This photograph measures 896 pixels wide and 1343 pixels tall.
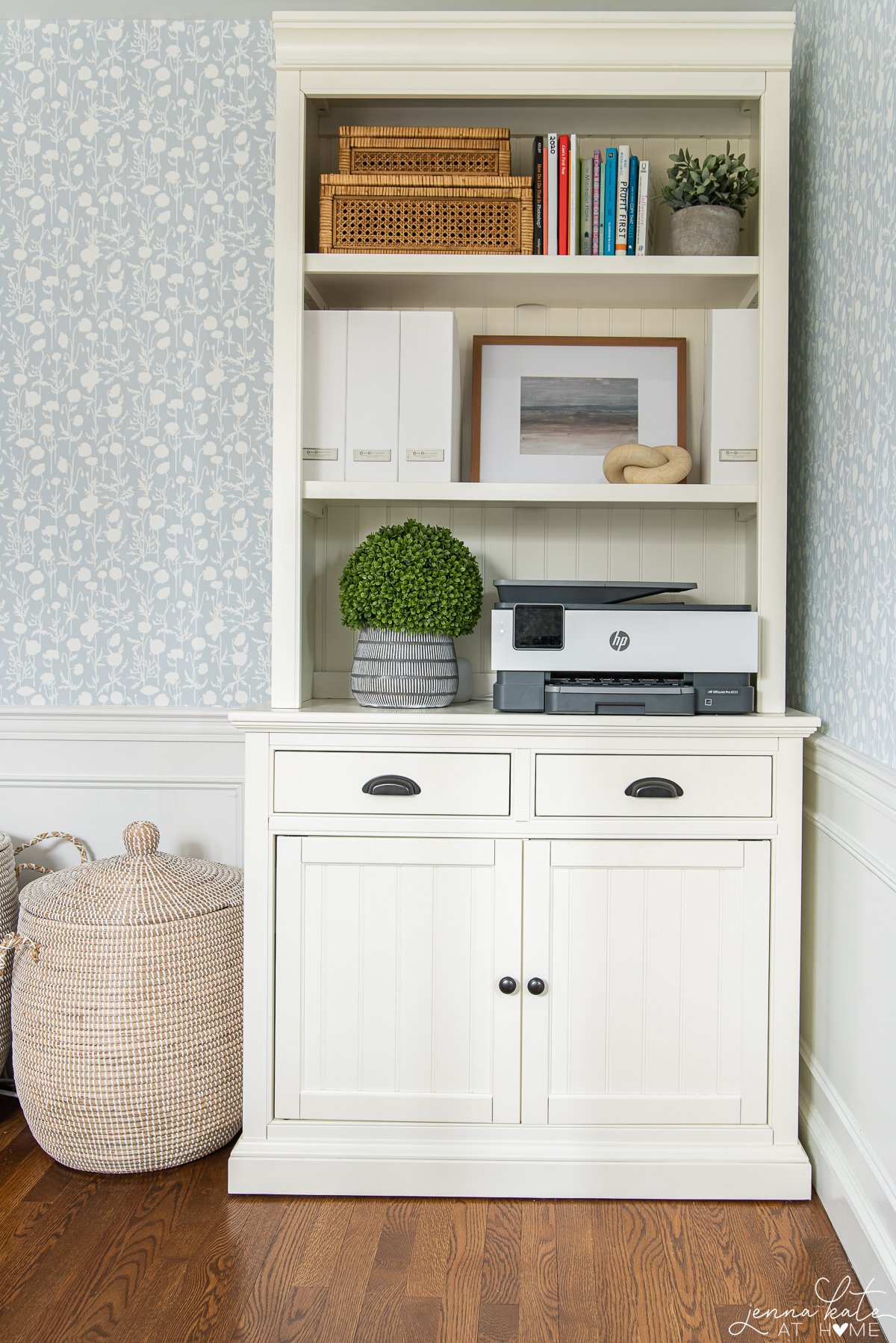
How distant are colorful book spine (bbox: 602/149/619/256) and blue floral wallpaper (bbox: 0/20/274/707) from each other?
2.60ft

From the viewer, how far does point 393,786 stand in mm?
1854

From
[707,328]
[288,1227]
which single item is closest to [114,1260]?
[288,1227]

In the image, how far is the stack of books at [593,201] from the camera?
2006 millimetres

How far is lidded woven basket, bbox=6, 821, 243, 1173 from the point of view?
1875 millimetres

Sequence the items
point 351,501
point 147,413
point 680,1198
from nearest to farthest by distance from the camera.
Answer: point 680,1198 < point 351,501 < point 147,413

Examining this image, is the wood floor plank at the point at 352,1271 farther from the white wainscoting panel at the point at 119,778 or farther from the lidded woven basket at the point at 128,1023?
the white wainscoting panel at the point at 119,778

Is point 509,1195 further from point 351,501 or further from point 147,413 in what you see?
point 147,413

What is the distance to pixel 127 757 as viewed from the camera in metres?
2.40

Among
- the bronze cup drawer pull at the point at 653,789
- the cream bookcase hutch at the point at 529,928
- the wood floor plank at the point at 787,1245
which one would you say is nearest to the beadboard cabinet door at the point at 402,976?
the cream bookcase hutch at the point at 529,928

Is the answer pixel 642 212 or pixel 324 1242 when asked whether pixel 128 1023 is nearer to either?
pixel 324 1242

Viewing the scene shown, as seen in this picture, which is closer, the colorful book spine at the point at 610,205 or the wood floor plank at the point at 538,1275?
the wood floor plank at the point at 538,1275

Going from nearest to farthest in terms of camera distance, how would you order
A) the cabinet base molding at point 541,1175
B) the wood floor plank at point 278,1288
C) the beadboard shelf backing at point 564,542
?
the wood floor plank at point 278,1288
the cabinet base molding at point 541,1175
the beadboard shelf backing at point 564,542

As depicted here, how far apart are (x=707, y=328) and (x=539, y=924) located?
121 centimetres

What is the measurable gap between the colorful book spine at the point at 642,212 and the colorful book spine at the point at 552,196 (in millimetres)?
164
